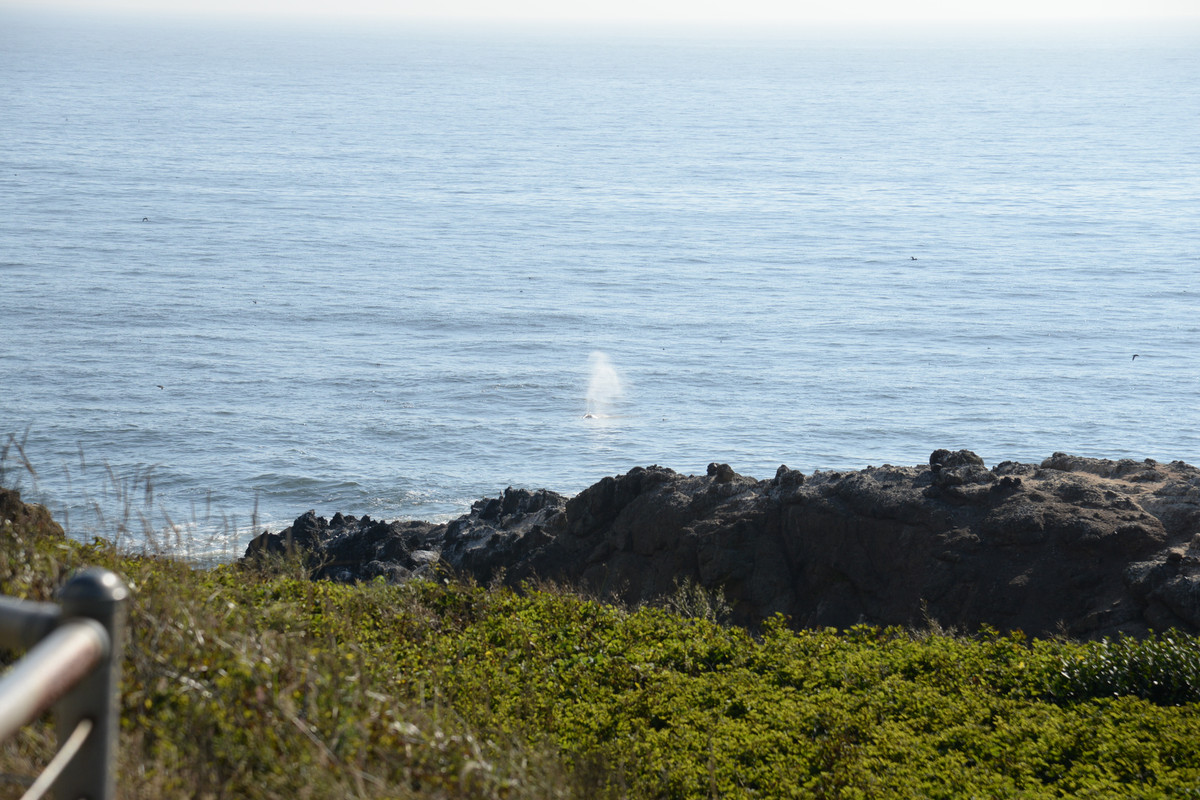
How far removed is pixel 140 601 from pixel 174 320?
52.2 m

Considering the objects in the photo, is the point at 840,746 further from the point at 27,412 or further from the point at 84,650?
the point at 27,412

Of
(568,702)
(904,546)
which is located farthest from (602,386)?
(568,702)

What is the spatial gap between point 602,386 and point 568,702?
123 ft

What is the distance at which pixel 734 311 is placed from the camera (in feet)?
196

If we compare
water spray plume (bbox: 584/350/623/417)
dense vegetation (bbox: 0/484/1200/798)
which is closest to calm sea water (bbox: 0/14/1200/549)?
water spray plume (bbox: 584/350/623/417)

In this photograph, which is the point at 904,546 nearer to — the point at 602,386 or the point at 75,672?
the point at 75,672

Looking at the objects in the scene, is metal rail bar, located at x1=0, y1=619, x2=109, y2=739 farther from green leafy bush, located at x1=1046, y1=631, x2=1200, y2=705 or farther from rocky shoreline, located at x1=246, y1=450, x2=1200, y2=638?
rocky shoreline, located at x1=246, y1=450, x2=1200, y2=638

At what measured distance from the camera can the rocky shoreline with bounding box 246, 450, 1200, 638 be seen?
49.1 ft

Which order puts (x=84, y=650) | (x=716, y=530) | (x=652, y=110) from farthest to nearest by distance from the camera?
(x=652, y=110) → (x=716, y=530) → (x=84, y=650)

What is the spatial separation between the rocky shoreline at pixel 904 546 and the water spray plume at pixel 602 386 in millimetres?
23010

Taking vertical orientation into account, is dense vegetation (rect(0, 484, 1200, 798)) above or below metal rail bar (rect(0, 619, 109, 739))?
below

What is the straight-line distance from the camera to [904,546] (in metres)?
16.6

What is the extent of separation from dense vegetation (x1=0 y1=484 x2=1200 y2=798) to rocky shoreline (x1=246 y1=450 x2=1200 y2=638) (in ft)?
14.3

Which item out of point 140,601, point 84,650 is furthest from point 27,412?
point 84,650
